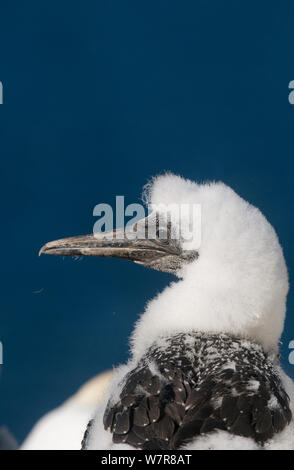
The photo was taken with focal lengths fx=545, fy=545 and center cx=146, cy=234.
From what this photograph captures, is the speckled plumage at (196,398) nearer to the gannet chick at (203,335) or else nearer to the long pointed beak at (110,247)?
the gannet chick at (203,335)

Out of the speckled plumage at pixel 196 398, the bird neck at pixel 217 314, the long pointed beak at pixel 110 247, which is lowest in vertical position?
the speckled plumage at pixel 196 398

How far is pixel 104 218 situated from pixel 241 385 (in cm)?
105

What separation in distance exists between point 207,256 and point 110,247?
263 mm

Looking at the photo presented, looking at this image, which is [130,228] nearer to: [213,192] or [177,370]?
[213,192]

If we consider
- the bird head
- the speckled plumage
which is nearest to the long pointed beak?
the bird head

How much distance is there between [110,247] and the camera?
57.3 inches

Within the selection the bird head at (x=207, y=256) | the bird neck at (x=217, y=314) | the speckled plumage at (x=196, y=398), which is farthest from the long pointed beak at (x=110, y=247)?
the speckled plumage at (x=196, y=398)

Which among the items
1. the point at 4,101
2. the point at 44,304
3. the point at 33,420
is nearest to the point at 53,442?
the point at 33,420

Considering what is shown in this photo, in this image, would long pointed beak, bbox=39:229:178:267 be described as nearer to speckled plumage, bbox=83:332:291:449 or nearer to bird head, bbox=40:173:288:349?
bird head, bbox=40:173:288:349

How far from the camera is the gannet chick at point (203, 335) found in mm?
1084

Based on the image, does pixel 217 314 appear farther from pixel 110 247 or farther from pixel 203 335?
pixel 110 247

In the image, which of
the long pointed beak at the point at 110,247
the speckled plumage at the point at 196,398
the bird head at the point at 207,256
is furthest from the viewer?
the long pointed beak at the point at 110,247

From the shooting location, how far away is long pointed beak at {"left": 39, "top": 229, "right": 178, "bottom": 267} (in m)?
1.44
